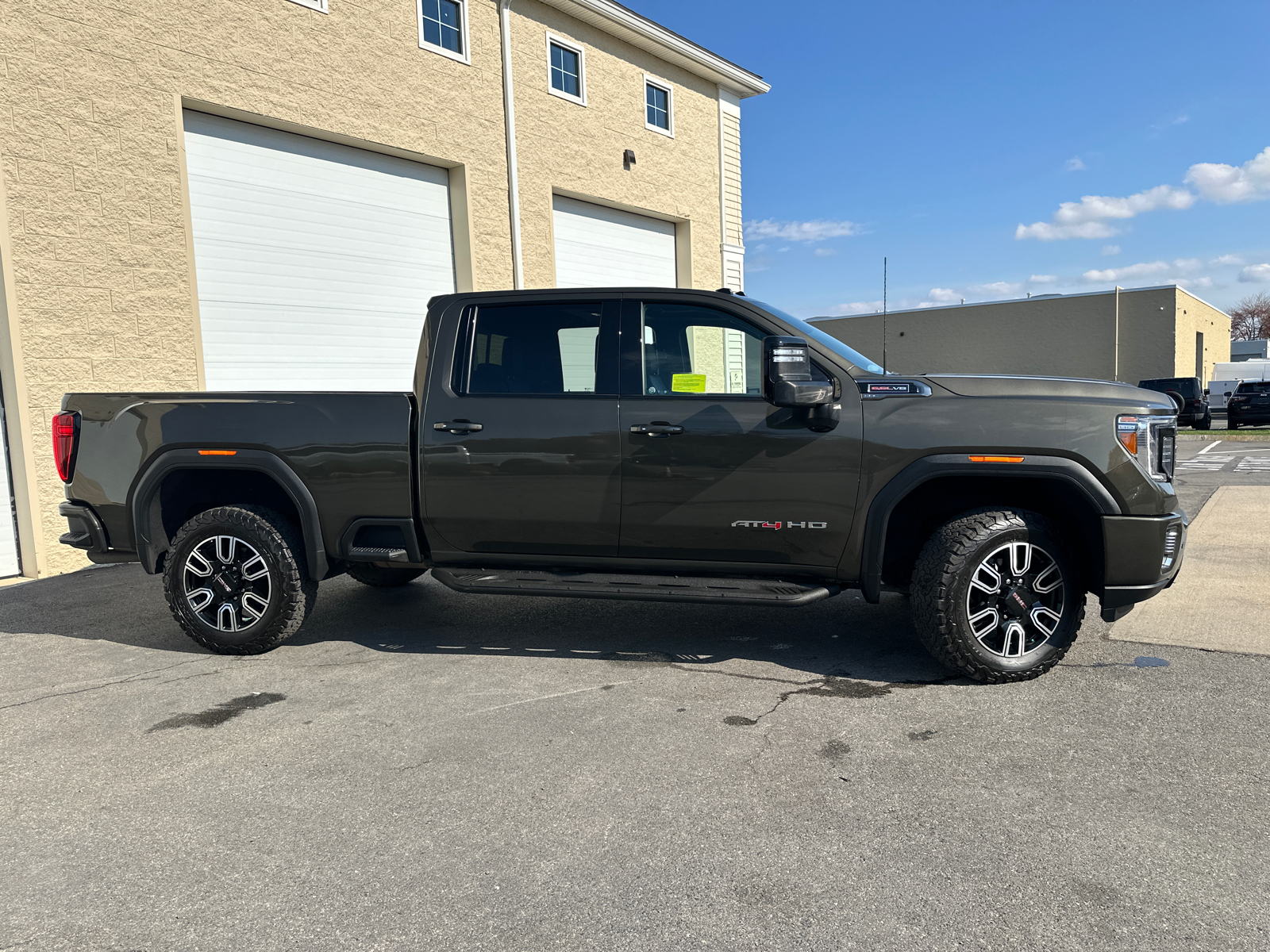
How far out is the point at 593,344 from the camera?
4832mm

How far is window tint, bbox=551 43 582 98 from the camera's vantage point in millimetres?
12164

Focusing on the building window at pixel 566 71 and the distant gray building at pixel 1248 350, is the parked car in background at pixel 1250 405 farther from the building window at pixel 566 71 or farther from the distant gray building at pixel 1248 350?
the distant gray building at pixel 1248 350

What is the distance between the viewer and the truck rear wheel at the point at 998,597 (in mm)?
→ 4207

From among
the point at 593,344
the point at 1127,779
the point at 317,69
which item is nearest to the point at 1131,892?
the point at 1127,779

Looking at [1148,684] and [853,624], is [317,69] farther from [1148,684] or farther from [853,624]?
[1148,684]

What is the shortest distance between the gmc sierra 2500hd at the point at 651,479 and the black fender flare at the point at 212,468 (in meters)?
0.01

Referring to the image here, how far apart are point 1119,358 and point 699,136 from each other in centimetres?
3308

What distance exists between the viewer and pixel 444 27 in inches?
425

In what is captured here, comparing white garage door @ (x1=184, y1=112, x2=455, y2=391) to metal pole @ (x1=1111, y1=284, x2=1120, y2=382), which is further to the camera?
metal pole @ (x1=1111, y1=284, x2=1120, y2=382)

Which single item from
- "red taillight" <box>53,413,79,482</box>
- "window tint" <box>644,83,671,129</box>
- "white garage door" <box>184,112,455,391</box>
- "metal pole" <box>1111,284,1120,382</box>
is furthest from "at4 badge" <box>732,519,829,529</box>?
"metal pole" <box>1111,284,1120,382</box>

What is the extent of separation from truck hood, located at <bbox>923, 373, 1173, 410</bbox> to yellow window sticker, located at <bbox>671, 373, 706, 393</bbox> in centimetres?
112

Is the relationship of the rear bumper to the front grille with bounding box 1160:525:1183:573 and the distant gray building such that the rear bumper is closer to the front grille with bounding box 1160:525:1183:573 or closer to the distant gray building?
the front grille with bounding box 1160:525:1183:573

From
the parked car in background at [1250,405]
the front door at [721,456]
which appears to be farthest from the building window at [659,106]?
the parked car in background at [1250,405]

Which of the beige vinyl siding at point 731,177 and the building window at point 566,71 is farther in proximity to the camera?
the beige vinyl siding at point 731,177
